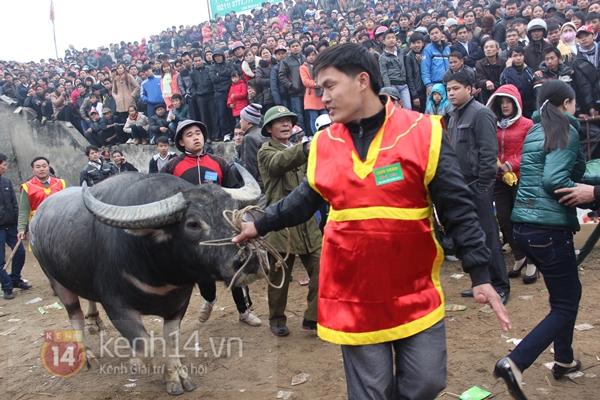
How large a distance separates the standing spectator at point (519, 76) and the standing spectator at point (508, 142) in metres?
2.32

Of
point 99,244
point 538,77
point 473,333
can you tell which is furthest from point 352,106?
point 538,77

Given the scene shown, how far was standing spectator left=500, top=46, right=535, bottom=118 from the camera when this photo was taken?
24.6 ft

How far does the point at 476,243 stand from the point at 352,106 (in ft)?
2.64

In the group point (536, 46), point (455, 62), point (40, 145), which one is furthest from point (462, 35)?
point (40, 145)

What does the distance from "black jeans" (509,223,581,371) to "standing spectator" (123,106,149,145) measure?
1104 centimetres

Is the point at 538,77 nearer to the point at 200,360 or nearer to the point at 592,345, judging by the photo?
the point at 592,345

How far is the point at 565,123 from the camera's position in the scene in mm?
3328

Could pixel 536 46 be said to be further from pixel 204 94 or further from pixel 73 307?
pixel 73 307

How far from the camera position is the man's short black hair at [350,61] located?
7.72 ft

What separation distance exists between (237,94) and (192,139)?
6253 millimetres

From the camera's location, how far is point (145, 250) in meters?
3.72

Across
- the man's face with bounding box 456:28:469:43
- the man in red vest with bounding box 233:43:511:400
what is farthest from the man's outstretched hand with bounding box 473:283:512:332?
the man's face with bounding box 456:28:469:43

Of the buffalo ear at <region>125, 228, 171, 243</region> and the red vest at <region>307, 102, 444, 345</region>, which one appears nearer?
the red vest at <region>307, 102, 444, 345</region>

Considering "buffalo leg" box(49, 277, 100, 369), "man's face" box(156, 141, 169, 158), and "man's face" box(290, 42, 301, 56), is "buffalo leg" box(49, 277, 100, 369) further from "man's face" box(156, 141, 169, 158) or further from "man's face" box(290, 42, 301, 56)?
"man's face" box(290, 42, 301, 56)
